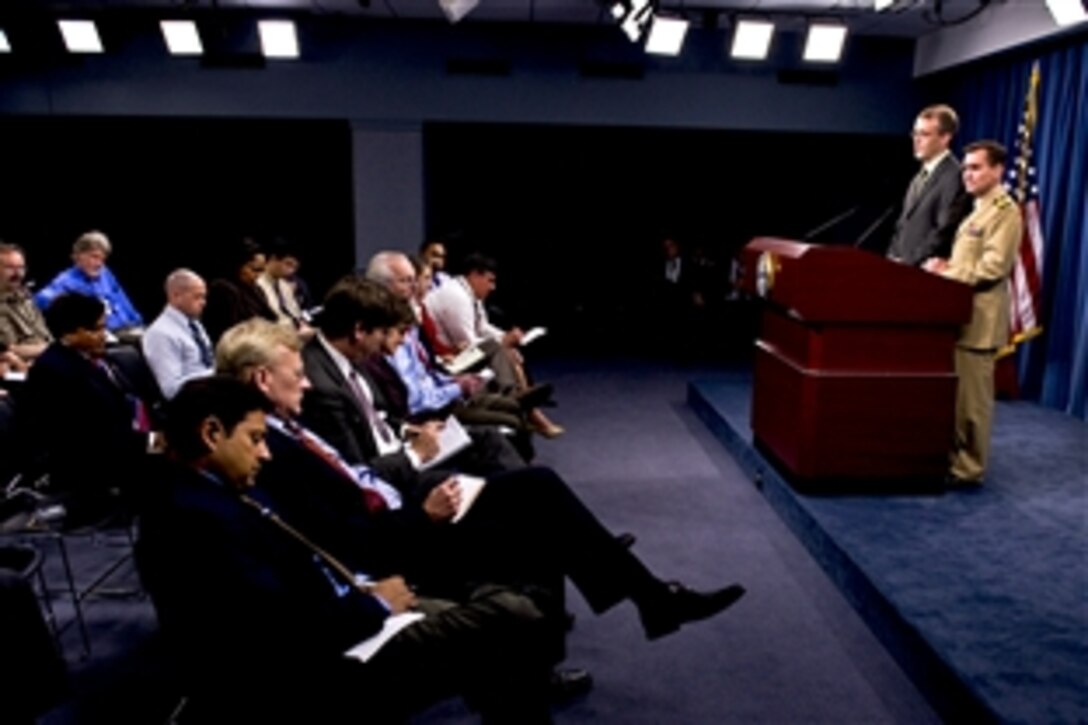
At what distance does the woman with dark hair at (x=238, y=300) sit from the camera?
5301 mm

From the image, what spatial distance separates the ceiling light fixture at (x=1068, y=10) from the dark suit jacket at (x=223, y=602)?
5.20 m

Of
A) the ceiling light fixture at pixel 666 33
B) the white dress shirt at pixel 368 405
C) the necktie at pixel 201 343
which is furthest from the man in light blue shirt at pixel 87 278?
the ceiling light fixture at pixel 666 33

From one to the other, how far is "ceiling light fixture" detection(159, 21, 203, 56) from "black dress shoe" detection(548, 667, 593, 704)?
6.17 metres

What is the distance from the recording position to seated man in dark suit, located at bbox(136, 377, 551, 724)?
1467mm

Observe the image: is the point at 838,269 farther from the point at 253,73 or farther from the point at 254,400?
the point at 253,73

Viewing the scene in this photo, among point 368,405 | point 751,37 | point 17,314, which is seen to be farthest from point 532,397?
point 751,37

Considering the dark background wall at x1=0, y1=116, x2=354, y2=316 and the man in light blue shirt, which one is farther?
the dark background wall at x1=0, y1=116, x2=354, y2=316

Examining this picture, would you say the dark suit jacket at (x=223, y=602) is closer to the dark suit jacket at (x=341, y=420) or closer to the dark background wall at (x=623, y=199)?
the dark suit jacket at (x=341, y=420)

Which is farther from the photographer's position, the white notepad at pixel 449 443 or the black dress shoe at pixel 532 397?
the black dress shoe at pixel 532 397

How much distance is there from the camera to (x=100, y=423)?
2.85 meters

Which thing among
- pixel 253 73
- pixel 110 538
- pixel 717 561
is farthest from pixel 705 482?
pixel 253 73

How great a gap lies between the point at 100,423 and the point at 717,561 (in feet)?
7.55

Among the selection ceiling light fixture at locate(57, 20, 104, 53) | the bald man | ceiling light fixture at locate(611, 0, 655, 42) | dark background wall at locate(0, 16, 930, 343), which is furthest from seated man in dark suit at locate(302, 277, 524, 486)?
ceiling light fixture at locate(57, 20, 104, 53)

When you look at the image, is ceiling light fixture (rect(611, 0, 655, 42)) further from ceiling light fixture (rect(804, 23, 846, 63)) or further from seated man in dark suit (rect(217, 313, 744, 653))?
seated man in dark suit (rect(217, 313, 744, 653))
